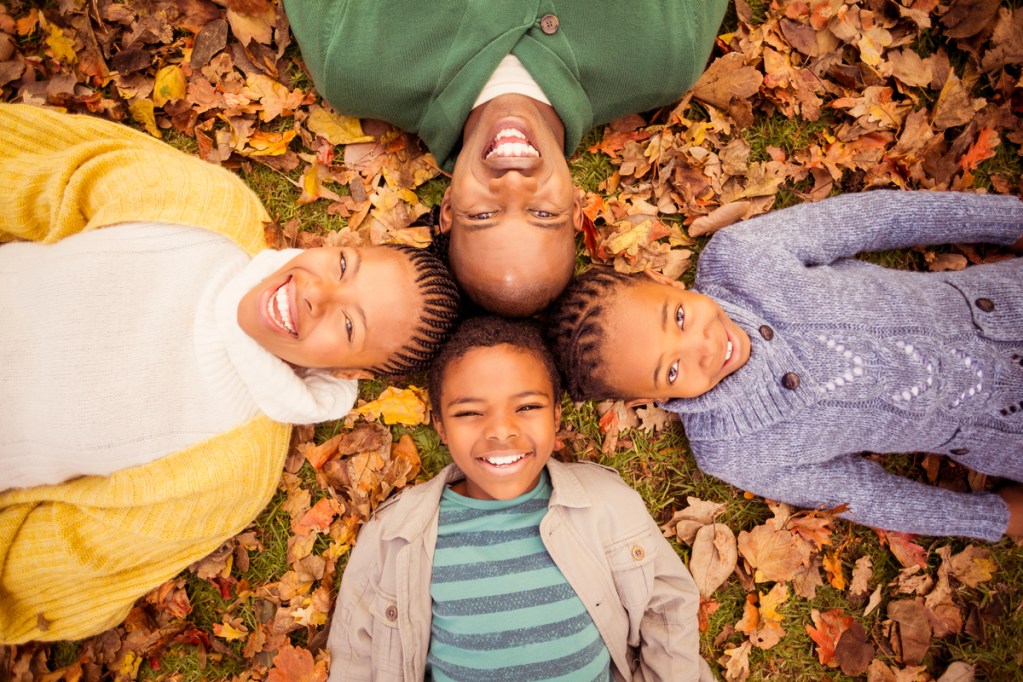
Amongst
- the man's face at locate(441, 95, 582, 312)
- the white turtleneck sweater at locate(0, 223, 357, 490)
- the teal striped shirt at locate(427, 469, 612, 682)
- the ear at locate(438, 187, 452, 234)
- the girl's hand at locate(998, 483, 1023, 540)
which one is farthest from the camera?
the girl's hand at locate(998, 483, 1023, 540)

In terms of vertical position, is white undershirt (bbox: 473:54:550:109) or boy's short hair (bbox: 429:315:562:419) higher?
white undershirt (bbox: 473:54:550:109)

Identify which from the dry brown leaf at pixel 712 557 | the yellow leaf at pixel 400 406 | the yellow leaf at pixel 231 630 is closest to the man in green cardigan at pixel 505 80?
the yellow leaf at pixel 400 406

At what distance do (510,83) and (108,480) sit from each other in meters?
Result: 2.71

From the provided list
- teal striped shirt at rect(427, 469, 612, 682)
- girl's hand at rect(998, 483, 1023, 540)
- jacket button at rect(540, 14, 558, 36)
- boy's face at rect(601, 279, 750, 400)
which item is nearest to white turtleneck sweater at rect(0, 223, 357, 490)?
teal striped shirt at rect(427, 469, 612, 682)

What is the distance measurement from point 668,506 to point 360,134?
282 cm

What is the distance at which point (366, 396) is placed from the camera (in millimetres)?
3523

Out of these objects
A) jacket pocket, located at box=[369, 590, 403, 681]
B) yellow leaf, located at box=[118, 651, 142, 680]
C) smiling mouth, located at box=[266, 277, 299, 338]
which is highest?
smiling mouth, located at box=[266, 277, 299, 338]

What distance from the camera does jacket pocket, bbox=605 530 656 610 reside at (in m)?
3.01

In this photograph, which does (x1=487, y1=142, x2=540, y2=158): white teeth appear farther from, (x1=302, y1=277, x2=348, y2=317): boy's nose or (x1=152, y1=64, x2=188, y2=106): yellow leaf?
(x1=152, y1=64, x2=188, y2=106): yellow leaf

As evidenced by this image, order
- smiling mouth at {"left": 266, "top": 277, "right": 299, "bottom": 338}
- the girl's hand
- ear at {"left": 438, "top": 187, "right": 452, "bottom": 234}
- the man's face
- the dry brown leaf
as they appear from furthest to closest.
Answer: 1. the dry brown leaf
2. the girl's hand
3. ear at {"left": 438, "top": 187, "right": 452, "bottom": 234}
4. smiling mouth at {"left": 266, "top": 277, "right": 299, "bottom": 338}
5. the man's face

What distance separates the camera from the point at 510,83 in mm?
2807

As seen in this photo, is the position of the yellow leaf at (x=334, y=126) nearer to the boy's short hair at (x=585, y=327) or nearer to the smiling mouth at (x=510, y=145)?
the smiling mouth at (x=510, y=145)

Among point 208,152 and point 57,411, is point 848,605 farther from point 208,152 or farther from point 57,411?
point 208,152

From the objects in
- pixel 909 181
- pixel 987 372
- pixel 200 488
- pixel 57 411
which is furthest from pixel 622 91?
pixel 57 411
